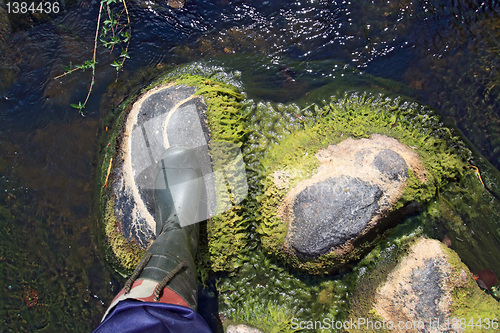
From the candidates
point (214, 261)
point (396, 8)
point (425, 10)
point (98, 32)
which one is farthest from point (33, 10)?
point (425, 10)

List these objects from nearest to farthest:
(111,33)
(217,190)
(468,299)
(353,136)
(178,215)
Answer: (468,299) → (178,215) → (353,136) → (217,190) → (111,33)

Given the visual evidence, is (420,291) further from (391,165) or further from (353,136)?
(353,136)

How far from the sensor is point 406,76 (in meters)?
3.25

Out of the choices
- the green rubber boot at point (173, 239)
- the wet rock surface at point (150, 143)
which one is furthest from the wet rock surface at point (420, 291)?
the wet rock surface at point (150, 143)

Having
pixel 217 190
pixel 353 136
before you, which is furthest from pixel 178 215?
pixel 353 136

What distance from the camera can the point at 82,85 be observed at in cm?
367

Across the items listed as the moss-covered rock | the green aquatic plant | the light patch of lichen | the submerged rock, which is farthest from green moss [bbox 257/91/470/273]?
the green aquatic plant

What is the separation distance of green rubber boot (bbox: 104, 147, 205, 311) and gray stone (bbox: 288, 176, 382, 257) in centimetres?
94

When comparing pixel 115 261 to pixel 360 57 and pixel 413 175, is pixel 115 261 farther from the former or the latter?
pixel 360 57

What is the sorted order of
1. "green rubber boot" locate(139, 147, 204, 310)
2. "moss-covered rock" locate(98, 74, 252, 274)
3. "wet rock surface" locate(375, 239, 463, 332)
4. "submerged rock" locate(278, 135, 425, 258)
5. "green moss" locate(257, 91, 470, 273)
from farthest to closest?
"moss-covered rock" locate(98, 74, 252, 274) → "green moss" locate(257, 91, 470, 273) → "submerged rock" locate(278, 135, 425, 258) → "wet rock surface" locate(375, 239, 463, 332) → "green rubber boot" locate(139, 147, 204, 310)

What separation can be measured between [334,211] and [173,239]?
4.25 feet

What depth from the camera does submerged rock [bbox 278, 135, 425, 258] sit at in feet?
8.98

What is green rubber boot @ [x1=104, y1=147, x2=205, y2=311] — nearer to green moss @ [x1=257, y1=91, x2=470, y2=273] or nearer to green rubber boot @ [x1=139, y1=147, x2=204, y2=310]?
green rubber boot @ [x1=139, y1=147, x2=204, y2=310]

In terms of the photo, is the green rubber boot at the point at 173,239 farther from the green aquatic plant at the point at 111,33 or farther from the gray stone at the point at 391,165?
the gray stone at the point at 391,165
